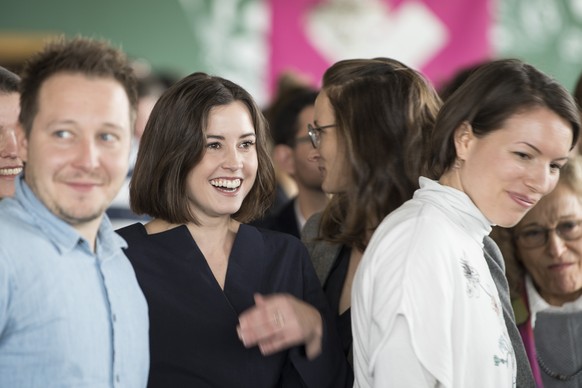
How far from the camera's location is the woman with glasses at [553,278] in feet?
8.26

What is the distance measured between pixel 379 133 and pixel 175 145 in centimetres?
56

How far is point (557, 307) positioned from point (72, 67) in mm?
1645

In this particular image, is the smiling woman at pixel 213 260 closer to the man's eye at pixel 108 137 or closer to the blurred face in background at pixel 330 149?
the blurred face in background at pixel 330 149

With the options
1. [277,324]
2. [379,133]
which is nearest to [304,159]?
[379,133]

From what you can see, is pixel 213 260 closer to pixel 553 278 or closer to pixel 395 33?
pixel 553 278

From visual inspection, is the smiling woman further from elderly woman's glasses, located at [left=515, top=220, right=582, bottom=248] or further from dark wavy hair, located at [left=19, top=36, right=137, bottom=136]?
elderly woman's glasses, located at [left=515, top=220, right=582, bottom=248]

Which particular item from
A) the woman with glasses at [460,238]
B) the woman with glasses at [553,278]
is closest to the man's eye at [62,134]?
the woman with glasses at [460,238]

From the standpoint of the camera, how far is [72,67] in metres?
1.61

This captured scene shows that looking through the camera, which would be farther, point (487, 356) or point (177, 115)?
point (177, 115)

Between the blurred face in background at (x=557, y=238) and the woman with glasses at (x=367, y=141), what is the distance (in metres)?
0.44

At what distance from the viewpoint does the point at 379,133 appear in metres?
2.38

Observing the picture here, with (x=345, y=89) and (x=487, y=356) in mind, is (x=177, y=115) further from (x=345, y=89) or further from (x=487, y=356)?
(x=487, y=356)

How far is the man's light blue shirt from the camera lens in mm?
1491

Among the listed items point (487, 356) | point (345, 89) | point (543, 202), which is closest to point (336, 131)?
point (345, 89)
